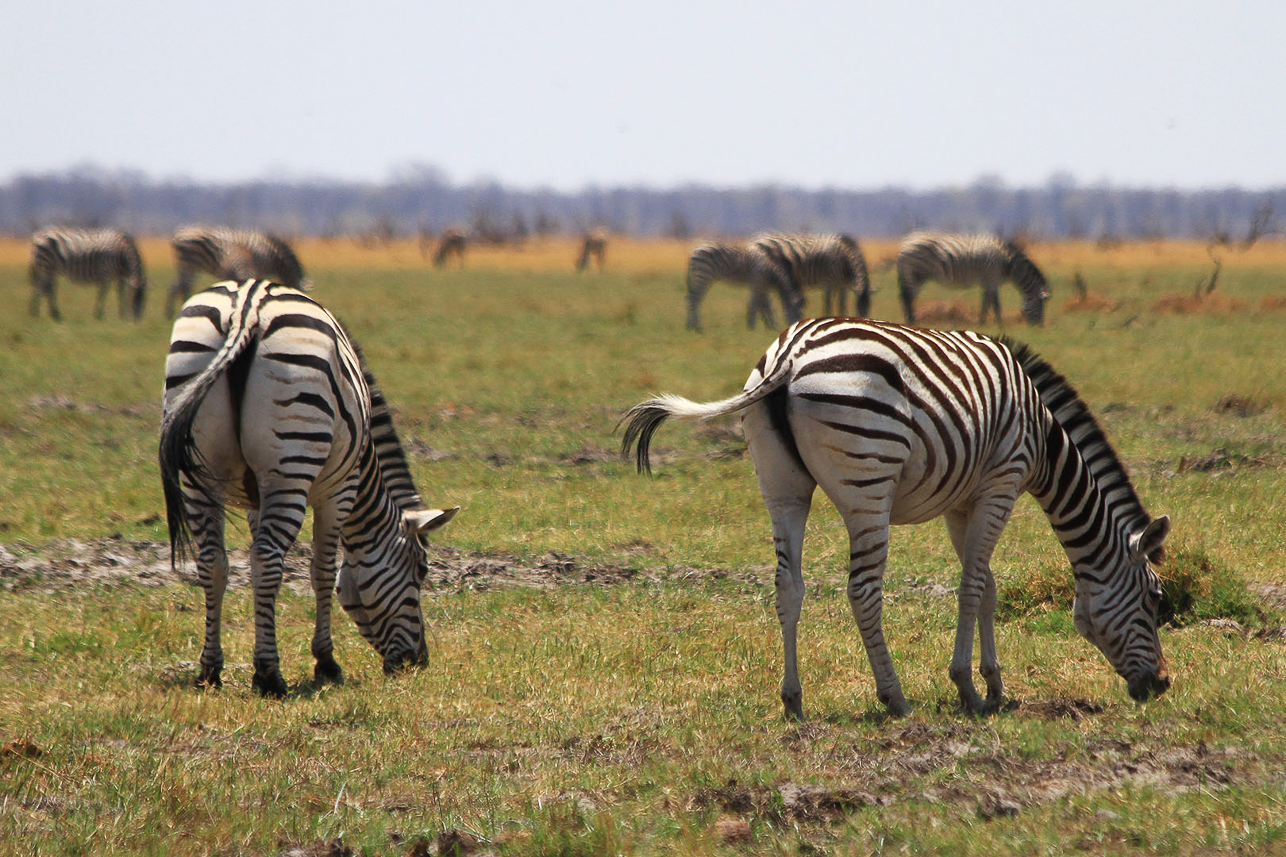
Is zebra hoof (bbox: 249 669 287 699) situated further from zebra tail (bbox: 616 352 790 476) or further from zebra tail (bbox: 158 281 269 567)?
zebra tail (bbox: 616 352 790 476)

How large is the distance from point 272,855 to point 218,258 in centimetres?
2591

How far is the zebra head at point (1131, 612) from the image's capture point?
6.12 meters

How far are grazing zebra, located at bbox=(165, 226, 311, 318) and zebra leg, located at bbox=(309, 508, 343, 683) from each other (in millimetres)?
21741

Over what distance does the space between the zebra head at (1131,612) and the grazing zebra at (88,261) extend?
82.6ft

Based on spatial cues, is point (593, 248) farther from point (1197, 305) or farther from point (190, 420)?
point (190, 420)

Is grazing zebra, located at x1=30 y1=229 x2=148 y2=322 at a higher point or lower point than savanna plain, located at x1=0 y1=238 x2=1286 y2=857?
higher

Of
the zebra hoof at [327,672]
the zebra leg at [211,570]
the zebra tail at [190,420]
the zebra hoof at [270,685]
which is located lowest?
the zebra hoof at [327,672]

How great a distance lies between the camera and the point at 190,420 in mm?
5941

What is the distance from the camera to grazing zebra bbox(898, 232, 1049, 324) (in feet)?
82.0

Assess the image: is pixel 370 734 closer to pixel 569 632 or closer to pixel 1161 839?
pixel 569 632

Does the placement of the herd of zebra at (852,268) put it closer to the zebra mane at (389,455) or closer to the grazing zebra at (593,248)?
the zebra mane at (389,455)

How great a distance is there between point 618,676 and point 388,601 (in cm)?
149

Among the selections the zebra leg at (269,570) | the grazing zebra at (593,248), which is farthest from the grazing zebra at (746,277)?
the grazing zebra at (593,248)

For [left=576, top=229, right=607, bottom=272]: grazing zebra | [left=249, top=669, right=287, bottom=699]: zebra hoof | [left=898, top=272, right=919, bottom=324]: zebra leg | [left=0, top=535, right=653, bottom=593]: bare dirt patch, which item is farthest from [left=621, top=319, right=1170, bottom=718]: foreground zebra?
[left=576, top=229, right=607, bottom=272]: grazing zebra
